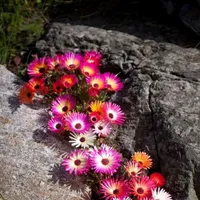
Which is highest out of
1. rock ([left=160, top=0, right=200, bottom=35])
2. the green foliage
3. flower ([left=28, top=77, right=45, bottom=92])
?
rock ([left=160, top=0, right=200, bottom=35])

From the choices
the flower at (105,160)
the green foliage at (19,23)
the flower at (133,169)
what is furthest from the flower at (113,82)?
the green foliage at (19,23)

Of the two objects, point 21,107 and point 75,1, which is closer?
point 21,107

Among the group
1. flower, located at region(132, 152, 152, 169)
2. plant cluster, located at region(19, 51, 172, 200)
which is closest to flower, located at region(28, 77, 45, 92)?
plant cluster, located at region(19, 51, 172, 200)

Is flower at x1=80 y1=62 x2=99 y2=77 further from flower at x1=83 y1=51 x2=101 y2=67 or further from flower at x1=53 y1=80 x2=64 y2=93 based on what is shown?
flower at x1=53 y1=80 x2=64 y2=93

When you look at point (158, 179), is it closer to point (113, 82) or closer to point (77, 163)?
point (77, 163)

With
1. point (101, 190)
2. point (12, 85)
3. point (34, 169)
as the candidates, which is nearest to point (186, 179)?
point (101, 190)

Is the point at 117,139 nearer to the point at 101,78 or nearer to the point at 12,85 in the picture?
the point at 101,78

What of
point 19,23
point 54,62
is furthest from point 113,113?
point 19,23
